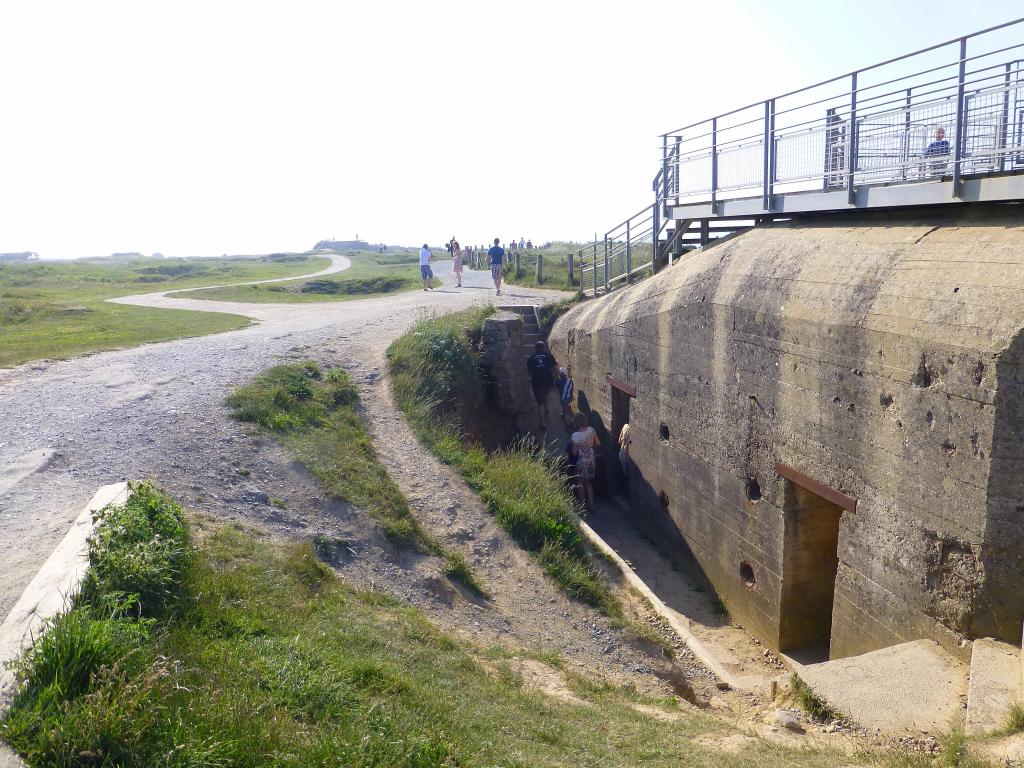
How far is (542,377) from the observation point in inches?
632

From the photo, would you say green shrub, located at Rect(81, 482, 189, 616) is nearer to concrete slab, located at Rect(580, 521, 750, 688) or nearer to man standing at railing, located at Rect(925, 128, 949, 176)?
concrete slab, located at Rect(580, 521, 750, 688)

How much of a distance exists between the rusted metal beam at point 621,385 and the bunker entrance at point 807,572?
4701mm

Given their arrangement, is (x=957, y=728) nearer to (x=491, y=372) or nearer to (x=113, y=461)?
(x=113, y=461)

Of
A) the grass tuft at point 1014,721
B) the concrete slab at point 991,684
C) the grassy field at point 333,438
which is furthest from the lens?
the grassy field at point 333,438

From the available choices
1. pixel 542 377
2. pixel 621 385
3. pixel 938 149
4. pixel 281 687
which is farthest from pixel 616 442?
pixel 281 687

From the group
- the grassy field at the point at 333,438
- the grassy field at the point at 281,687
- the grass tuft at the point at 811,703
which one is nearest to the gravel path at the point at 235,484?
the grassy field at the point at 333,438

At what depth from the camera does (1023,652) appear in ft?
18.3

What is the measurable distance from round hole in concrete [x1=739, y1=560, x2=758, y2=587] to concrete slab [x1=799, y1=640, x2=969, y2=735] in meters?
2.75

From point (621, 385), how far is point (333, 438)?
5407 millimetres

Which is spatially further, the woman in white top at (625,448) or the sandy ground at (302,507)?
the woman in white top at (625,448)

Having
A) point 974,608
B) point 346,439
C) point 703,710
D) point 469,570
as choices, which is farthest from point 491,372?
point 974,608

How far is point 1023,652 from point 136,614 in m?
6.04

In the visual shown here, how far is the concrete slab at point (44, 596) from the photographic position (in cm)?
409

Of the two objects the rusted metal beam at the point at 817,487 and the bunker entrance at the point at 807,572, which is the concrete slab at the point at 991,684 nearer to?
the rusted metal beam at the point at 817,487
